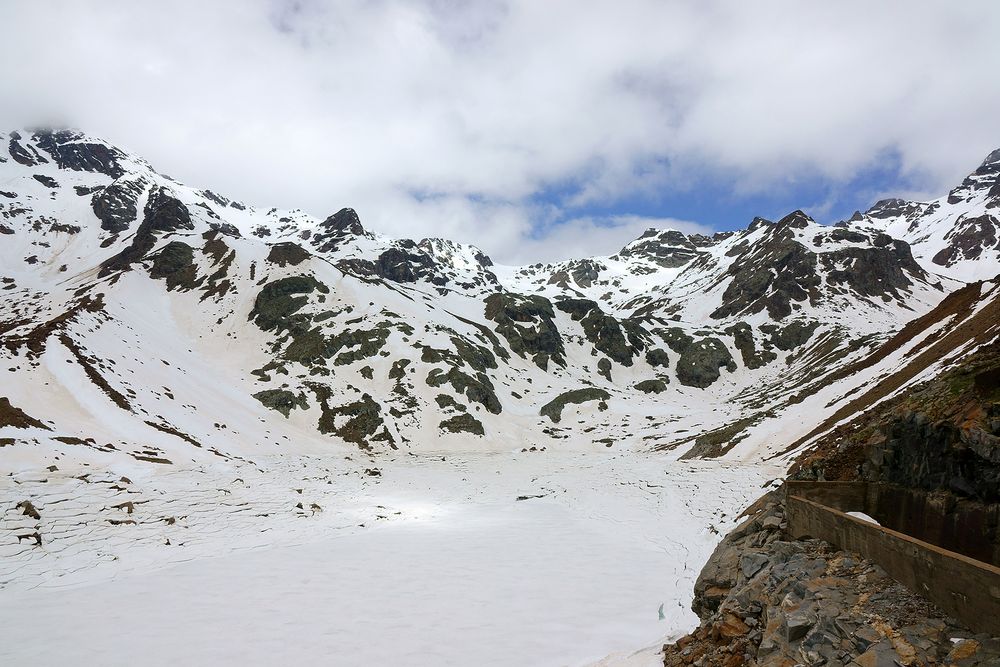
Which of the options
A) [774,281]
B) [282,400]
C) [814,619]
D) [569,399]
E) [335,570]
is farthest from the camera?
[774,281]

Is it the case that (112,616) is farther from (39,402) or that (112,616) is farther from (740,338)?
(740,338)

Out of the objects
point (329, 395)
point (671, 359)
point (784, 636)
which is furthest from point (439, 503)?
point (671, 359)

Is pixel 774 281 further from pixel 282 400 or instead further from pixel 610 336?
pixel 282 400

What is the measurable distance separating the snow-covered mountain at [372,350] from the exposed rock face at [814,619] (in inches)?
1208

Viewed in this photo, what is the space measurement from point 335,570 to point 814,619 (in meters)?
14.2

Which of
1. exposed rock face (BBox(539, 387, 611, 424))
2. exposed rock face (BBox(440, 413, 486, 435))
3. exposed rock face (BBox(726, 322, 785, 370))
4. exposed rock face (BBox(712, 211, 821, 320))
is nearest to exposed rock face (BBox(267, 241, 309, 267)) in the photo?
exposed rock face (BBox(440, 413, 486, 435))

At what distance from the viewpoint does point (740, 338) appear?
125 metres

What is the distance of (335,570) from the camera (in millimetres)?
16312

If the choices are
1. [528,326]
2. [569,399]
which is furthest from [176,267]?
[569,399]

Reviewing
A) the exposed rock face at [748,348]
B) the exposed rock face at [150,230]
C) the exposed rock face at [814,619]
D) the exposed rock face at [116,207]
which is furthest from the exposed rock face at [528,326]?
the exposed rock face at [116,207]

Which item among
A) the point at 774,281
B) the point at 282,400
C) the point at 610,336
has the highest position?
the point at 774,281

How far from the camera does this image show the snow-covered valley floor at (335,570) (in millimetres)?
11094

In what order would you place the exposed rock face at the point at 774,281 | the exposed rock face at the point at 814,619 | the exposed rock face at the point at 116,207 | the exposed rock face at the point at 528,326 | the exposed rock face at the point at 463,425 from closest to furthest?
the exposed rock face at the point at 814,619
the exposed rock face at the point at 463,425
the exposed rock face at the point at 528,326
the exposed rock face at the point at 774,281
the exposed rock face at the point at 116,207

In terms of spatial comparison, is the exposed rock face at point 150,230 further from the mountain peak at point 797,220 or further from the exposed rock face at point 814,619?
the mountain peak at point 797,220
